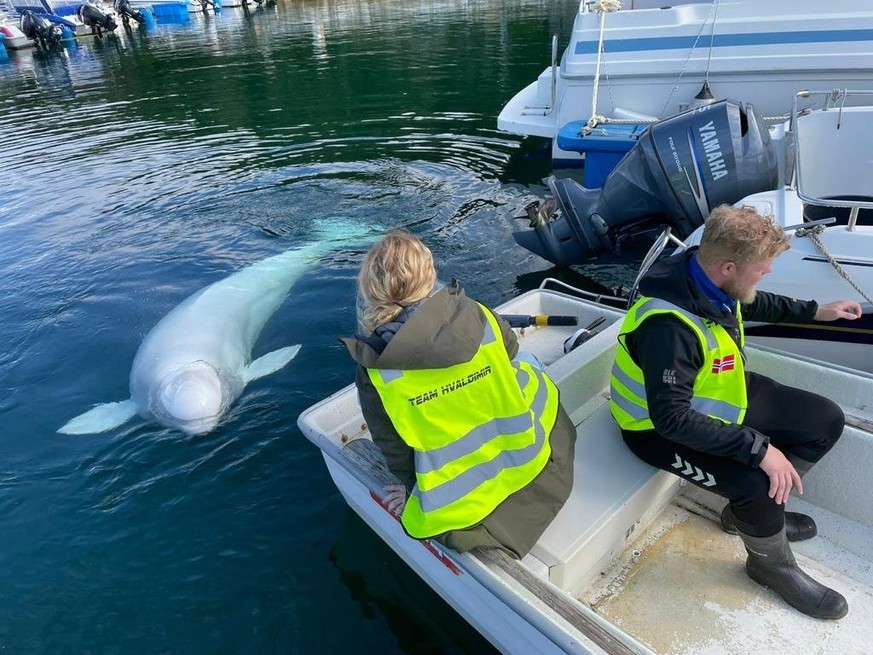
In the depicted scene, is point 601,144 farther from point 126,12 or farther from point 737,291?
point 126,12

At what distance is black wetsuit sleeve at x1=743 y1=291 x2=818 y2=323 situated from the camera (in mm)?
3434

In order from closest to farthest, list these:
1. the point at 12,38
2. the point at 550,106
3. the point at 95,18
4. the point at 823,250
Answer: the point at 823,250 → the point at 550,106 → the point at 12,38 → the point at 95,18

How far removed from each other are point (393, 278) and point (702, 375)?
146 centimetres

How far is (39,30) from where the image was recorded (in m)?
34.7

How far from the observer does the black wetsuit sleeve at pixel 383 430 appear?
262 cm

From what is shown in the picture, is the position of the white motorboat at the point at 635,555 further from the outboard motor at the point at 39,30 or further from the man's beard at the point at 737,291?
the outboard motor at the point at 39,30

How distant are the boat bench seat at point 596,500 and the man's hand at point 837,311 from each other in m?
1.18

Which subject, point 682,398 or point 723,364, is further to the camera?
point 723,364

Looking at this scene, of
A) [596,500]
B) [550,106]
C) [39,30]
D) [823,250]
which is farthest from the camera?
[39,30]

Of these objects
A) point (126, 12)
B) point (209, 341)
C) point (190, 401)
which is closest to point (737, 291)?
point (190, 401)

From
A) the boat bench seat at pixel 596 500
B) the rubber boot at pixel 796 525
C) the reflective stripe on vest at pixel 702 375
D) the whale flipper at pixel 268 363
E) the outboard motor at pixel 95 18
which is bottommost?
the whale flipper at pixel 268 363

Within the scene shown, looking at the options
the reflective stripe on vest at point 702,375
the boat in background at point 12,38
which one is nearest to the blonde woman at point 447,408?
the reflective stripe on vest at point 702,375

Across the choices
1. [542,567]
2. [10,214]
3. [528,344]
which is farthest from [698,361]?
[10,214]

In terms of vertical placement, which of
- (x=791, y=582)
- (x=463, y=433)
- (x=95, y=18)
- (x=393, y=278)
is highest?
(x=95, y=18)
